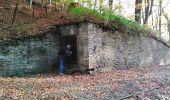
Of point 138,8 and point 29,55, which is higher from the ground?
point 138,8

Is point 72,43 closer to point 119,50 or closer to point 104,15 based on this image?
point 104,15

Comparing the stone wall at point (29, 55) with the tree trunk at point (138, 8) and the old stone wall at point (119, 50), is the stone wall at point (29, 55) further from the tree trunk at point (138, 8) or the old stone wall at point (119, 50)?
the tree trunk at point (138, 8)

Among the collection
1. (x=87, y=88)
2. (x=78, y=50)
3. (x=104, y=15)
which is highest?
(x=104, y=15)

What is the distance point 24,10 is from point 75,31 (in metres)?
4.55

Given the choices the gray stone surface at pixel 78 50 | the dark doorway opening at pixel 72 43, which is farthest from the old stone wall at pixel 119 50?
the dark doorway opening at pixel 72 43

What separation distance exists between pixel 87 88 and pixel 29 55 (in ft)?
17.0

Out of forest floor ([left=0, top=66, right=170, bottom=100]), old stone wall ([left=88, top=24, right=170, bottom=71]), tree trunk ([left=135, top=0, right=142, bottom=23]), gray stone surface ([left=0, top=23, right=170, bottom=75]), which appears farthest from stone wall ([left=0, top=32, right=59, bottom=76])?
tree trunk ([left=135, top=0, right=142, bottom=23])

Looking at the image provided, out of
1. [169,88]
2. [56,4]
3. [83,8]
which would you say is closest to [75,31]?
[83,8]

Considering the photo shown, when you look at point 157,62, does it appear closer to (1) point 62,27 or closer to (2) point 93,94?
(1) point 62,27

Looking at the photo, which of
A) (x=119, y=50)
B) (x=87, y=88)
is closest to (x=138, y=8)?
(x=119, y=50)

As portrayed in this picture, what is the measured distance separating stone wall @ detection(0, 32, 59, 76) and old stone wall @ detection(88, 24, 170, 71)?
2.11m

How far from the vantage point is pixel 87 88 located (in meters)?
14.6

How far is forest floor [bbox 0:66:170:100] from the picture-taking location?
1278 centimetres

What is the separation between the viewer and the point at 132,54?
2491 cm
